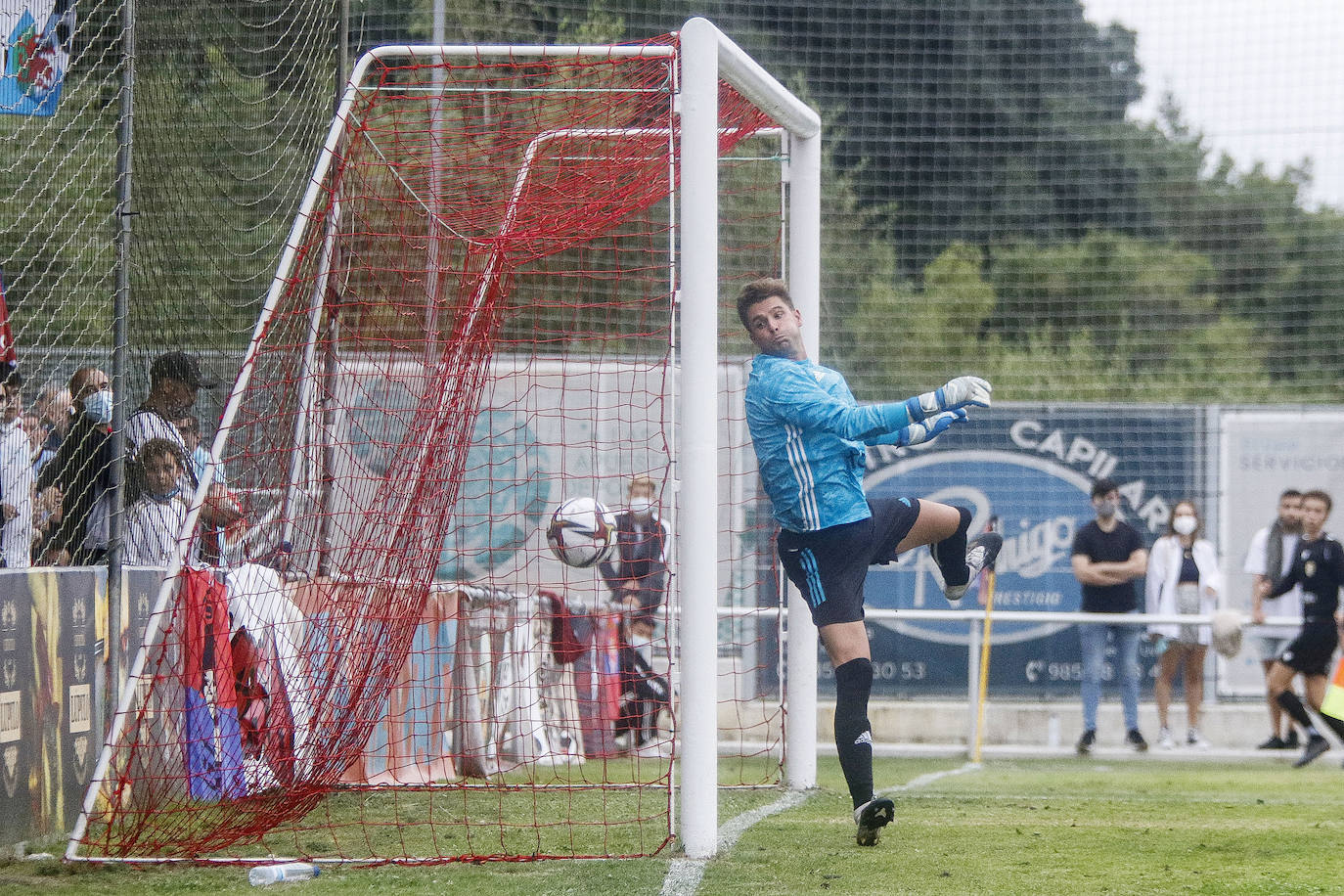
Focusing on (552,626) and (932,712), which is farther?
(932,712)

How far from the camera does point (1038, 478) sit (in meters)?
14.4

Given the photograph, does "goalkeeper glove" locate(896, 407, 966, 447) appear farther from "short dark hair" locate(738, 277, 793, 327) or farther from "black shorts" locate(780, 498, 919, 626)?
"short dark hair" locate(738, 277, 793, 327)

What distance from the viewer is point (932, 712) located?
43.3 ft

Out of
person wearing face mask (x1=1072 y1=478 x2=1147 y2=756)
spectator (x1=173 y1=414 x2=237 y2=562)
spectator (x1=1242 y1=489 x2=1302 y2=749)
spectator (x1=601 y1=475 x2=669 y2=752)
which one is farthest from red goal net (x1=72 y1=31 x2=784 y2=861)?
spectator (x1=1242 y1=489 x2=1302 y2=749)

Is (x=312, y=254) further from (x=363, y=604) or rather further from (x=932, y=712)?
(x=932, y=712)

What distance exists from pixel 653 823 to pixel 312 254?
271 centimetres

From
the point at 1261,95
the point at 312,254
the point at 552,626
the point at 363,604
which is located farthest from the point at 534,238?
the point at 1261,95

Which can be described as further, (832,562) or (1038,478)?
(1038,478)

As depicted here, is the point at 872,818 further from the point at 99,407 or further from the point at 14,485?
the point at 14,485

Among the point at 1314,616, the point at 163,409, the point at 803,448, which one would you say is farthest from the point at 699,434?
the point at 1314,616

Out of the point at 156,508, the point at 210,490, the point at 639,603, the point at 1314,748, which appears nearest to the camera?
the point at 210,490

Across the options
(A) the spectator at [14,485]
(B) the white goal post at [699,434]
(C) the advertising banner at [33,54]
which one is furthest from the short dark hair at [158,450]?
(B) the white goal post at [699,434]

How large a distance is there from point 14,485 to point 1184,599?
9.44 m

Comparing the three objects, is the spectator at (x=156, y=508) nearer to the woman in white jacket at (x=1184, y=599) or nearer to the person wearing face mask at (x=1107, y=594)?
the person wearing face mask at (x=1107, y=594)
